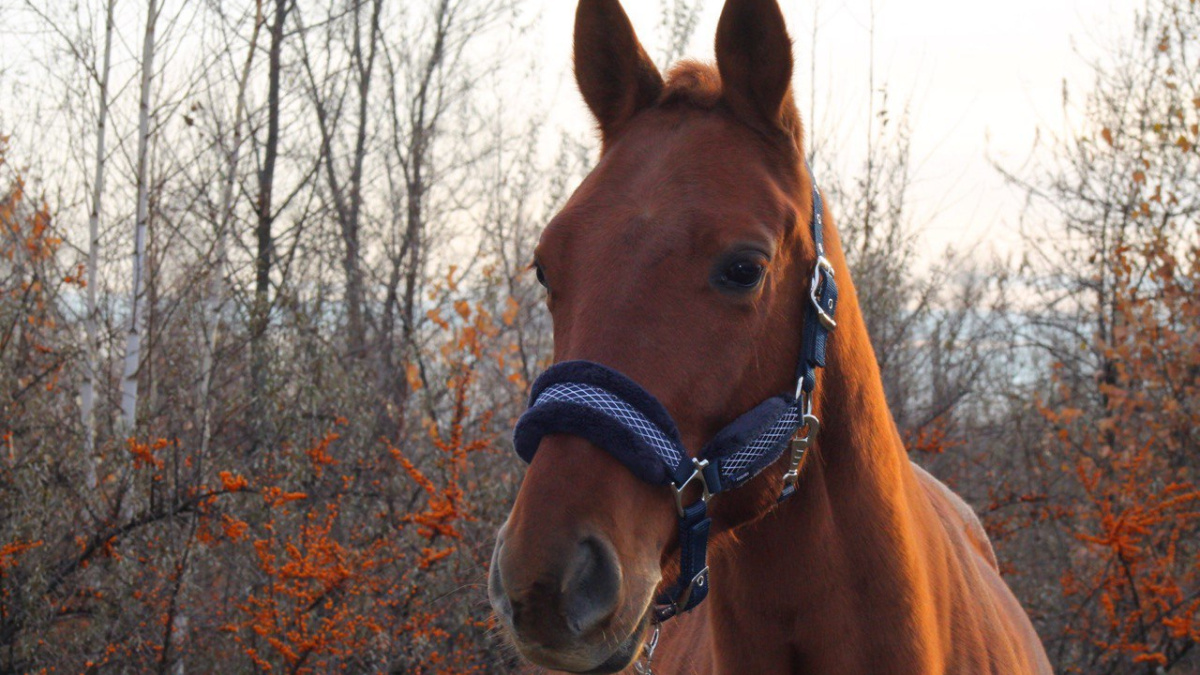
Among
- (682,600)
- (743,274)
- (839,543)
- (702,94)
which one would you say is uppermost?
(702,94)

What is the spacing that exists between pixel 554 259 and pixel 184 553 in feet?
11.4

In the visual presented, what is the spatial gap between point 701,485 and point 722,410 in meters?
0.16

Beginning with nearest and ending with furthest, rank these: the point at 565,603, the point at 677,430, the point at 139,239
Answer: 1. the point at 565,603
2. the point at 677,430
3. the point at 139,239

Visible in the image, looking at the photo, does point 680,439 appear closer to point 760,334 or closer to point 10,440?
point 760,334

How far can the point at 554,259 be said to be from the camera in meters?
1.96

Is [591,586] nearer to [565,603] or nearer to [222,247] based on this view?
[565,603]

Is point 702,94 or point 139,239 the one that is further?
point 139,239

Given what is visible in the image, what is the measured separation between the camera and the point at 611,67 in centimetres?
235

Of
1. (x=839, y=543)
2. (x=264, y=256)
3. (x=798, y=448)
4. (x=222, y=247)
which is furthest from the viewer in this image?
(x=264, y=256)

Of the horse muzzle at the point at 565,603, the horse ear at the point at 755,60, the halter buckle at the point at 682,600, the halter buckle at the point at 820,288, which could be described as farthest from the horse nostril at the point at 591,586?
the horse ear at the point at 755,60

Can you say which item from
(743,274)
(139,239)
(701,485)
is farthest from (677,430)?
(139,239)

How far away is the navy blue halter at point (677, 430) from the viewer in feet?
5.48

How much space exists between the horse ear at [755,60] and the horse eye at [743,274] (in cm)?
46

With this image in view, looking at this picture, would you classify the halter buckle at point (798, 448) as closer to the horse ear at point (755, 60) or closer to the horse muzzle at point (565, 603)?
the horse muzzle at point (565, 603)
